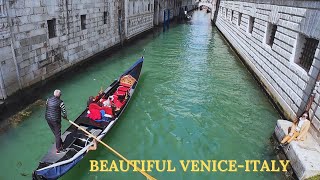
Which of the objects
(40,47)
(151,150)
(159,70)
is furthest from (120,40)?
(151,150)

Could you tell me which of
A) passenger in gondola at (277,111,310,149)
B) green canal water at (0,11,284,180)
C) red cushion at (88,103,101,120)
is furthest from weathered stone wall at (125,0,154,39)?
passenger in gondola at (277,111,310,149)

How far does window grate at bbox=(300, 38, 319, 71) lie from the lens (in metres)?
7.37

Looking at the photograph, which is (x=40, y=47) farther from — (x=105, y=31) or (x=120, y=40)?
(x=120, y=40)

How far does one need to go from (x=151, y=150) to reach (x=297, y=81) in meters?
4.92

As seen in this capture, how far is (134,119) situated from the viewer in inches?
322

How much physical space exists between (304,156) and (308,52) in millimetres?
3724

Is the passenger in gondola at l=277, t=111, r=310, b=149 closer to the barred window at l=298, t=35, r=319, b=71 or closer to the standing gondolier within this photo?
the barred window at l=298, t=35, r=319, b=71

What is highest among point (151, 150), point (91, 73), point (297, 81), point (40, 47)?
point (40, 47)

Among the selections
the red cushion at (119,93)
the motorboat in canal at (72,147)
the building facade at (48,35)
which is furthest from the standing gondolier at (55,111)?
the building facade at (48,35)

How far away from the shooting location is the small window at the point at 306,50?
7.41m

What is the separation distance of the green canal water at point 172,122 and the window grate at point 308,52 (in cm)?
196

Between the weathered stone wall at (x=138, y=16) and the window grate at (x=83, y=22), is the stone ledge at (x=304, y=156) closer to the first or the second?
the window grate at (x=83, y=22)

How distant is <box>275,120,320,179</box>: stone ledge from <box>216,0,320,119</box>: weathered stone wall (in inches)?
63.9

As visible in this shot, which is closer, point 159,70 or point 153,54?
point 159,70
